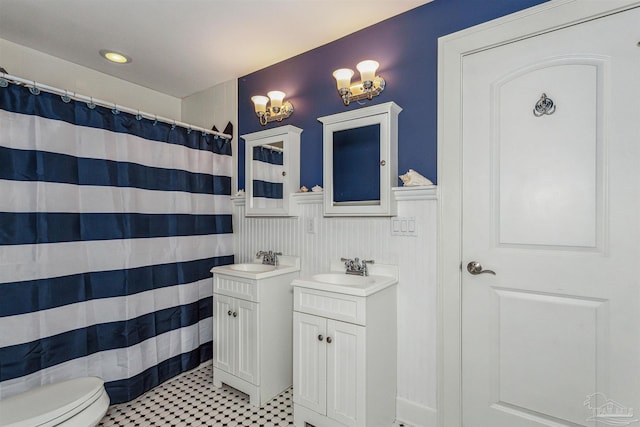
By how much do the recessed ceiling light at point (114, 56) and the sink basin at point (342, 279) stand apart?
2182 millimetres

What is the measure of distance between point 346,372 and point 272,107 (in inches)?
74.2

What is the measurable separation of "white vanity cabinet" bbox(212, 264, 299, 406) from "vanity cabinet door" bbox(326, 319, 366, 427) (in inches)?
21.4

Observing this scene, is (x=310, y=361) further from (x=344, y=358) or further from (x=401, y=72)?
(x=401, y=72)

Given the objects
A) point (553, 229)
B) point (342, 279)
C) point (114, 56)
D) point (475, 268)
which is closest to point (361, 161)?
point (342, 279)

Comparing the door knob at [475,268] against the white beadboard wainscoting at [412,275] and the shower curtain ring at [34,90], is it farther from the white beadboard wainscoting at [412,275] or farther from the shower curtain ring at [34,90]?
the shower curtain ring at [34,90]

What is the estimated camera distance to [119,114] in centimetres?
206

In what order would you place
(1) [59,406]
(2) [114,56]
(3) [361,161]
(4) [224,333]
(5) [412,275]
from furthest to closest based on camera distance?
(2) [114,56]
(4) [224,333]
(3) [361,161]
(5) [412,275]
(1) [59,406]

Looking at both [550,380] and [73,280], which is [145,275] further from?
[550,380]

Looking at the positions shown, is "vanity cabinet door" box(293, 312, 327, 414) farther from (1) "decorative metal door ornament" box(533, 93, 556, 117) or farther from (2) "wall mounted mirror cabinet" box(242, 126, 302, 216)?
(1) "decorative metal door ornament" box(533, 93, 556, 117)

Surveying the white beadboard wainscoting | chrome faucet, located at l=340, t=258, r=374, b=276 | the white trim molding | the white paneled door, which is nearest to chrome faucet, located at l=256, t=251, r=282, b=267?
the white beadboard wainscoting

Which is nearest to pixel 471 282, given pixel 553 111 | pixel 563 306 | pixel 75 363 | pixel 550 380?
pixel 563 306

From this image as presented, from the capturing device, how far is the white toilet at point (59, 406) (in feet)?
4.23

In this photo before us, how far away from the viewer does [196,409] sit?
1.93m

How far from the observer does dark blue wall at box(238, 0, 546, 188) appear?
1.72 m
